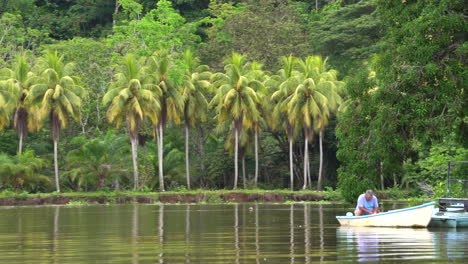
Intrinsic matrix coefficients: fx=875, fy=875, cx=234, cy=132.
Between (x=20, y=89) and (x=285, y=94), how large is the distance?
18180 millimetres

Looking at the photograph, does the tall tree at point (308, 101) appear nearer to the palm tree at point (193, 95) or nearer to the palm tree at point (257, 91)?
the palm tree at point (257, 91)

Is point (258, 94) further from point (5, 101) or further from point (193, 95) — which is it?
point (5, 101)

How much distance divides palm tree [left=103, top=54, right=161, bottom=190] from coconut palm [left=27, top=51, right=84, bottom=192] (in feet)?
7.89

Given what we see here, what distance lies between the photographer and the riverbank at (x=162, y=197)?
5331cm

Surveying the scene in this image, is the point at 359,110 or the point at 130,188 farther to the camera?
the point at 130,188

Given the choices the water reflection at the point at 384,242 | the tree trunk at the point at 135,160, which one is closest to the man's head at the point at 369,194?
the water reflection at the point at 384,242

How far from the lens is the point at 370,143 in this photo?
26422mm

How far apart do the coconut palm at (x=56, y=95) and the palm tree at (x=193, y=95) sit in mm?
7760

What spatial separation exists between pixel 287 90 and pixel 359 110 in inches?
1346

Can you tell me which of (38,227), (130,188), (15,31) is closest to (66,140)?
(130,188)

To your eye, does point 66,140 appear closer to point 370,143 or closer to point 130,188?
point 130,188

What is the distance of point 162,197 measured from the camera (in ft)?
184

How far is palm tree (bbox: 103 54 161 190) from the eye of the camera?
57.7m

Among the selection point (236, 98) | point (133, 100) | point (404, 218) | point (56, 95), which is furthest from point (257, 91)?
point (404, 218)
